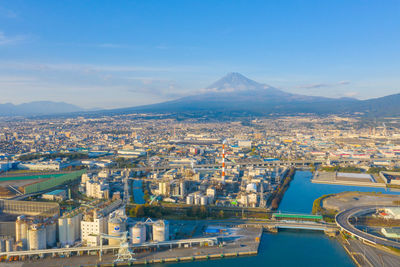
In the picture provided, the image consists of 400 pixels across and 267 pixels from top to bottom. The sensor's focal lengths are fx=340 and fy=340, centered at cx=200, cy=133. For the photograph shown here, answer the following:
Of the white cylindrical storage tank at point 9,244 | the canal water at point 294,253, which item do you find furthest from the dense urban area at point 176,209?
the canal water at point 294,253

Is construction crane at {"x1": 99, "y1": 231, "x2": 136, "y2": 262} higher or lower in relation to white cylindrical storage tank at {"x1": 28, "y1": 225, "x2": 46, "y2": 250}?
lower

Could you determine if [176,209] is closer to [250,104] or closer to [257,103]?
[250,104]

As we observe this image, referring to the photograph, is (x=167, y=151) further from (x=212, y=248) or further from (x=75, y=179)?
(x=212, y=248)

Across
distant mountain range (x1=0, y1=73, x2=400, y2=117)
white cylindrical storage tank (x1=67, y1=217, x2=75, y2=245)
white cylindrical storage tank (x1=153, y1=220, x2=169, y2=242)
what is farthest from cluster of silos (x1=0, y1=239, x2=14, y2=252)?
distant mountain range (x1=0, y1=73, x2=400, y2=117)

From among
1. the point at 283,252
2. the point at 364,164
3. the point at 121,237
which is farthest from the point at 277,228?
the point at 364,164

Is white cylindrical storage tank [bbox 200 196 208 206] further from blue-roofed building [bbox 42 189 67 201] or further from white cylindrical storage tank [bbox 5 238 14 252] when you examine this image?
white cylindrical storage tank [bbox 5 238 14 252]

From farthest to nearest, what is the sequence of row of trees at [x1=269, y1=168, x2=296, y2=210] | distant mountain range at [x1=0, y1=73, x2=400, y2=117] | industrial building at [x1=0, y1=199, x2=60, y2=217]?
distant mountain range at [x1=0, y1=73, x2=400, y2=117], row of trees at [x1=269, y1=168, x2=296, y2=210], industrial building at [x1=0, y1=199, x2=60, y2=217]
